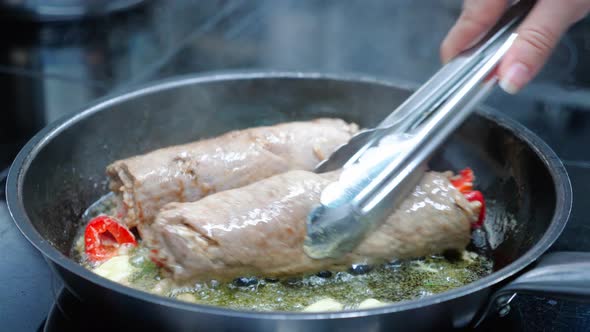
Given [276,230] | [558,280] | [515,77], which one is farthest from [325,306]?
[515,77]

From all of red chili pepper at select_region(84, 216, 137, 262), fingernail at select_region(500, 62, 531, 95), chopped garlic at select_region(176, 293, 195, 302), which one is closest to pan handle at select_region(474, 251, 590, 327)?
fingernail at select_region(500, 62, 531, 95)

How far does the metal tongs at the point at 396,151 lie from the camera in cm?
147

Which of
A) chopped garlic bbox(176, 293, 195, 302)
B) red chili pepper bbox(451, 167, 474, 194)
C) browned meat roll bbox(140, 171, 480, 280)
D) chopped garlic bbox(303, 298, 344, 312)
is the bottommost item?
chopped garlic bbox(176, 293, 195, 302)

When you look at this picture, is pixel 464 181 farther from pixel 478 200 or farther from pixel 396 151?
pixel 396 151

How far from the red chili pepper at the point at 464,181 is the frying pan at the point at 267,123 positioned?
10 centimetres

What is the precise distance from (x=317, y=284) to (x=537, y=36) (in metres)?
0.84

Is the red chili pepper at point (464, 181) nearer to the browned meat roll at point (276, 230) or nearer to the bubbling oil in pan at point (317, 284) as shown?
the browned meat roll at point (276, 230)

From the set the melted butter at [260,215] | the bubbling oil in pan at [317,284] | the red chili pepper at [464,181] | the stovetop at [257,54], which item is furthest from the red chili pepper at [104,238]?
the red chili pepper at [464,181]

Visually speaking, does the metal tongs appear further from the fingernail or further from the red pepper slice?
the red pepper slice

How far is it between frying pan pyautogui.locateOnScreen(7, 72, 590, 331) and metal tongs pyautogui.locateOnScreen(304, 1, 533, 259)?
0.41ft

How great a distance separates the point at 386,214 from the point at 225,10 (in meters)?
2.36

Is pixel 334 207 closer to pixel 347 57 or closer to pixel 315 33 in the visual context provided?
pixel 347 57

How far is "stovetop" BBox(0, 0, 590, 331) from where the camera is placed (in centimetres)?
244

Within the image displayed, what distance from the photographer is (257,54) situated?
10.2 feet
